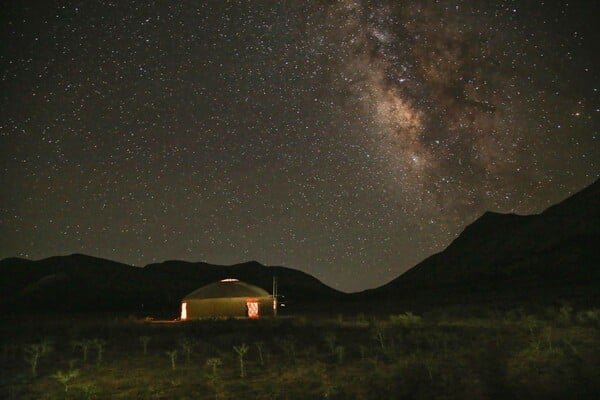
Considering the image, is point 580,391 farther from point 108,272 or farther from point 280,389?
point 108,272

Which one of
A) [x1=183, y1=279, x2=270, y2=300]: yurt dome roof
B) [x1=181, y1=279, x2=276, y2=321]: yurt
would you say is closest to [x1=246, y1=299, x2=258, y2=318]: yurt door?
[x1=181, y1=279, x2=276, y2=321]: yurt

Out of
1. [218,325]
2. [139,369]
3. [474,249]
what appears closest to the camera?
[139,369]

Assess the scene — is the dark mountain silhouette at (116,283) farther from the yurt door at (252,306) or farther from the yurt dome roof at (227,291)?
the yurt door at (252,306)

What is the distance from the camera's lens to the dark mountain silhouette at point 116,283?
225 ft

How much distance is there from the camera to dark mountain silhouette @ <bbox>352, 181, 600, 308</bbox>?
49.2m

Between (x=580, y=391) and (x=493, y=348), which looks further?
(x=493, y=348)

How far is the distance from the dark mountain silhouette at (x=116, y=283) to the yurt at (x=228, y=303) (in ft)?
47.6

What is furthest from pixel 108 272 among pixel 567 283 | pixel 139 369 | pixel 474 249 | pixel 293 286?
pixel 139 369

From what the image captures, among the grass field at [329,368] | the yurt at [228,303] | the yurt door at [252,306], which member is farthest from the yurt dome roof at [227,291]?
the grass field at [329,368]

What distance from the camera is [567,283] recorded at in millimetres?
51656

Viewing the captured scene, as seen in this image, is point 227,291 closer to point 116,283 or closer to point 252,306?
point 252,306

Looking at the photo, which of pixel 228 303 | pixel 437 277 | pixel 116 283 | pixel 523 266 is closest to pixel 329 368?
pixel 228 303

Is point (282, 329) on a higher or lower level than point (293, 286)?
lower

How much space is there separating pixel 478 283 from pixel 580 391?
206 feet
